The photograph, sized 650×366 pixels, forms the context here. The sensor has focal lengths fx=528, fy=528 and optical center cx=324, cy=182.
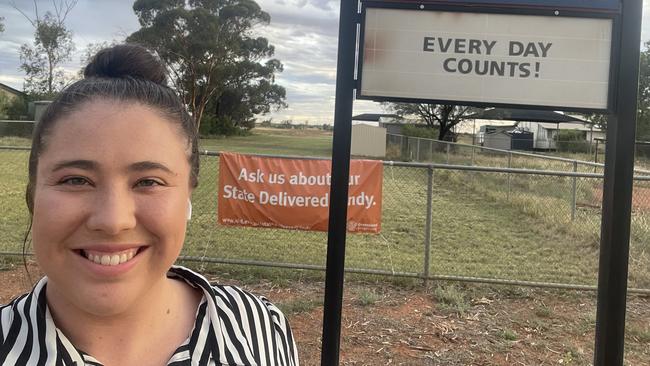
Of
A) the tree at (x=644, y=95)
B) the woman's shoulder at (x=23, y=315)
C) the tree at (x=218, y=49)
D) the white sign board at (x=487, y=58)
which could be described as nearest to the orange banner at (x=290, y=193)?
the white sign board at (x=487, y=58)

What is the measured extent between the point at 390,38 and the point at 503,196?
9839mm

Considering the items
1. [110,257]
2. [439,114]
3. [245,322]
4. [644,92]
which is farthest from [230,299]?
[439,114]

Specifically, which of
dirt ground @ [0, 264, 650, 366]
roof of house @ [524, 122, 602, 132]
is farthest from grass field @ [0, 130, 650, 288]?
roof of house @ [524, 122, 602, 132]

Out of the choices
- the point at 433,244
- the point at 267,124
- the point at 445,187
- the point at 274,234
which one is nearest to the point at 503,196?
the point at 445,187

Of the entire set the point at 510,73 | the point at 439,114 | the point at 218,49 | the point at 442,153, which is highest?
the point at 218,49

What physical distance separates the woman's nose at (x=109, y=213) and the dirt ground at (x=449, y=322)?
3.38 meters

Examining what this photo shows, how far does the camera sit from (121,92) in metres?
1.19

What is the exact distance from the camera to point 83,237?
1.08m

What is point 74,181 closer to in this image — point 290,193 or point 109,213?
point 109,213

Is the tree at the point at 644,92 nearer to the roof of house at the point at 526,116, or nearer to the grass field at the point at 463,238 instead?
the roof of house at the point at 526,116

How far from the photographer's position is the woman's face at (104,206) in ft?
3.52

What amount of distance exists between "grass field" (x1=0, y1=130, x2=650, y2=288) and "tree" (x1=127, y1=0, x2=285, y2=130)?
2903 cm

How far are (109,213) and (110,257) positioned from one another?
101mm

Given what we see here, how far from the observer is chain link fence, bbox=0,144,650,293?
641 cm
